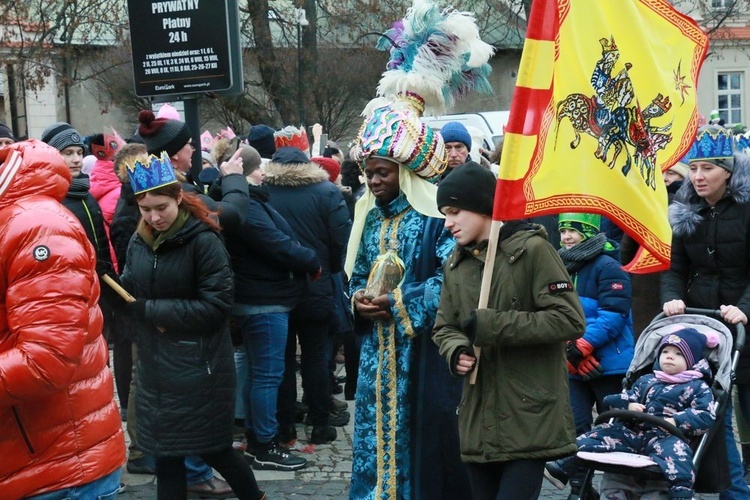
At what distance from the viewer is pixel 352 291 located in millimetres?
5160

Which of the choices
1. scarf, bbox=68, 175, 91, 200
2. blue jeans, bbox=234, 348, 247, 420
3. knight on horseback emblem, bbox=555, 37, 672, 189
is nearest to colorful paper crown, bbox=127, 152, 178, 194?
scarf, bbox=68, 175, 91, 200

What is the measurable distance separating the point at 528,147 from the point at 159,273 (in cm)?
199

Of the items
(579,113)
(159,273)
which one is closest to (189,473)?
(159,273)

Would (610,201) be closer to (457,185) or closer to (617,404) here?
(457,185)

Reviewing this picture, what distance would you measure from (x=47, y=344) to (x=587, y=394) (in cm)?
386

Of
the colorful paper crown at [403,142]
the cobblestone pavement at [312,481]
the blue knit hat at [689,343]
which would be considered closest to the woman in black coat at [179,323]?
the colorful paper crown at [403,142]

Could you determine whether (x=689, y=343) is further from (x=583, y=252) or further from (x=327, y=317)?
(x=327, y=317)

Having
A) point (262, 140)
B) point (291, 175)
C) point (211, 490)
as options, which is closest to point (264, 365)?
point (211, 490)

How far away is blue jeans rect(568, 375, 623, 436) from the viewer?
611cm

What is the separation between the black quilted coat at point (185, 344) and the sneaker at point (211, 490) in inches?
41.6

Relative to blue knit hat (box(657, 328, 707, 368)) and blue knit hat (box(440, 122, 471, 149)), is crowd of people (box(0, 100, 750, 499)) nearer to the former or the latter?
blue knit hat (box(657, 328, 707, 368))

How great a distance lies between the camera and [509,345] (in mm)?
4105

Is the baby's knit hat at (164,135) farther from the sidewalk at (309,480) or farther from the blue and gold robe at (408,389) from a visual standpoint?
the sidewalk at (309,480)

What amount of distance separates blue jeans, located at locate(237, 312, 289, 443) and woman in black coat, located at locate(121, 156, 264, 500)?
4.56ft
